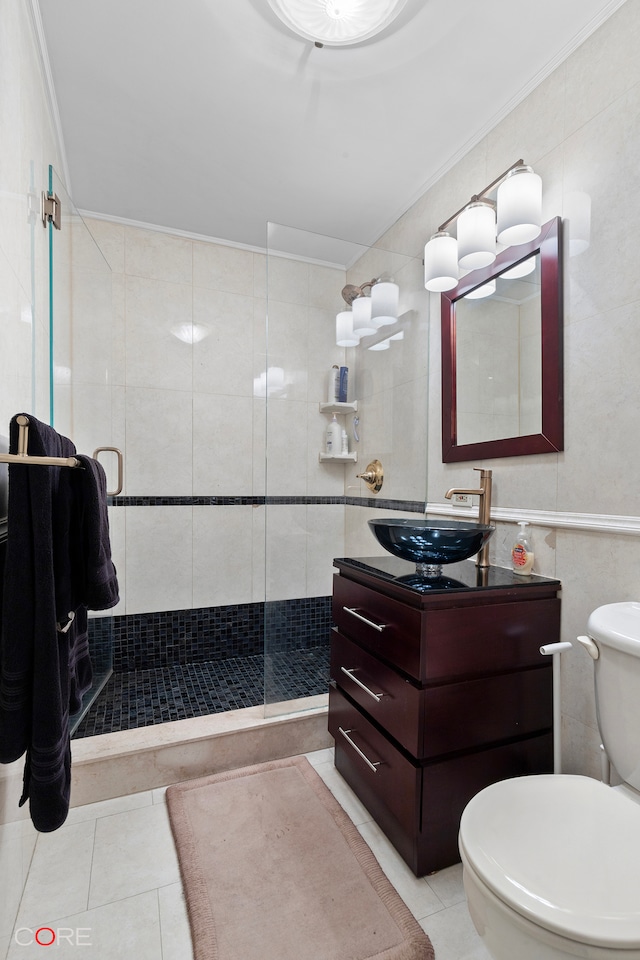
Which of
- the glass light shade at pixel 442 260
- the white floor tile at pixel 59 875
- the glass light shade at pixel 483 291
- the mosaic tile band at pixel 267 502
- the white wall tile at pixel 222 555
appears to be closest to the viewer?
the white floor tile at pixel 59 875

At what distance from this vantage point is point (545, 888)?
0.78 meters

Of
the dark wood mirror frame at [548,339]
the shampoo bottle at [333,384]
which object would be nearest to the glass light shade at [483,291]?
the dark wood mirror frame at [548,339]

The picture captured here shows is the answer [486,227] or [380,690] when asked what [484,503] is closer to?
[380,690]

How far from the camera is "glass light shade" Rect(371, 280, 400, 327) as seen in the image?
225 centimetres

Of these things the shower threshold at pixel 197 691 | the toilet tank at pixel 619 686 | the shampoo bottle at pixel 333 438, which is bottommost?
the shower threshold at pixel 197 691

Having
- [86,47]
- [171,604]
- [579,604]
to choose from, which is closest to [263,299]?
[86,47]

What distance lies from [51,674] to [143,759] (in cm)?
101

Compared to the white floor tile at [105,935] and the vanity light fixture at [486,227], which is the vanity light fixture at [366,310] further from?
the white floor tile at [105,935]

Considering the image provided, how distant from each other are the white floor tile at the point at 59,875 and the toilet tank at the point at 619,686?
1.41 meters

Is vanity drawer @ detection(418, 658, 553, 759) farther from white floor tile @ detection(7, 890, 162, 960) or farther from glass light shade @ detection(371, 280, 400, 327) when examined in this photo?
glass light shade @ detection(371, 280, 400, 327)

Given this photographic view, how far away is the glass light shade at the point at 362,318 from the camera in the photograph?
7.29 ft

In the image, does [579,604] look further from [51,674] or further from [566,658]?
[51,674]

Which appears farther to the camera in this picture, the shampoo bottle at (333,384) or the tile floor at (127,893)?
the shampoo bottle at (333,384)

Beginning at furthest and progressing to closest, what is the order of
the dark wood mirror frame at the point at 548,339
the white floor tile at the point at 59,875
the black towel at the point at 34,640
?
the dark wood mirror frame at the point at 548,339 < the white floor tile at the point at 59,875 < the black towel at the point at 34,640
